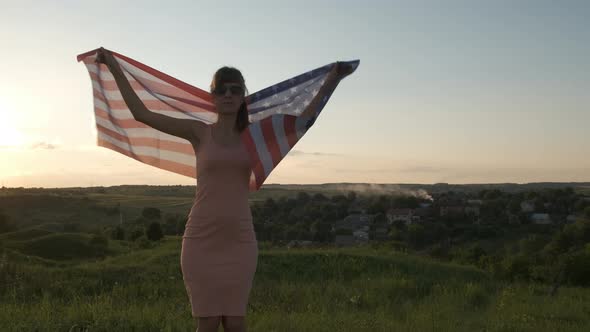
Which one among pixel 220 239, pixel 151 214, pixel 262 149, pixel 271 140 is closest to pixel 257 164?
pixel 262 149

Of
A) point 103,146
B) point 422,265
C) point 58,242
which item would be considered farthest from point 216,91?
point 58,242

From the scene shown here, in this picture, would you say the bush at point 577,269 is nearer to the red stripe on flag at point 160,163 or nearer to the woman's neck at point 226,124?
the red stripe on flag at point 160,163

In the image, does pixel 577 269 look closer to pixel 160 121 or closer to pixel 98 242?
pixel 160 121

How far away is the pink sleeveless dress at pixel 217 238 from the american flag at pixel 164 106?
4.79 ft

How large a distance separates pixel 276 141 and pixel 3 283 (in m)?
7.99

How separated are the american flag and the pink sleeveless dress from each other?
4.79 ft

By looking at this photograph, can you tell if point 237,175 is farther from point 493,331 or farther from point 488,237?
point 488,237

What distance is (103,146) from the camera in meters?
5.49

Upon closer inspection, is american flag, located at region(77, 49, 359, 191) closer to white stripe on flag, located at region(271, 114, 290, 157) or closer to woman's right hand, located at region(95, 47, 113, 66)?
white stripe on flag, located at region(271, 114, 290, 157)

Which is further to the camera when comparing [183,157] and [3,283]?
[3,283]

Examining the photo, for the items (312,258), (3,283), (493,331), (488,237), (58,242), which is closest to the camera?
(493,331)

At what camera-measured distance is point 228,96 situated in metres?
3.93

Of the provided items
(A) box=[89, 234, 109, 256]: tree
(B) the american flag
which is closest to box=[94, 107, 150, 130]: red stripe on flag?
(B) the american flag

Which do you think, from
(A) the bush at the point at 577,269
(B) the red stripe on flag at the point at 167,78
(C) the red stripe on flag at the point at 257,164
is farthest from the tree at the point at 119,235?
(C) the red stripe on flag at the point at 257,164
